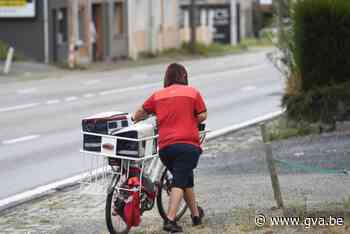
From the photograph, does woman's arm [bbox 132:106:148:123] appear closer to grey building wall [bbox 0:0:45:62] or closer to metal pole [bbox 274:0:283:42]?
metal pole [bbox 274:0:283:42]

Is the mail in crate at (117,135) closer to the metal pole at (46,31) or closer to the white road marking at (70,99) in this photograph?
the white road marking at (70,99)

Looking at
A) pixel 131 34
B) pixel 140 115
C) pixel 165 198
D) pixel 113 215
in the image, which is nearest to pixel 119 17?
pixel 131 34

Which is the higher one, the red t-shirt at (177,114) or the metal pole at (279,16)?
the metal pole at (279,16)

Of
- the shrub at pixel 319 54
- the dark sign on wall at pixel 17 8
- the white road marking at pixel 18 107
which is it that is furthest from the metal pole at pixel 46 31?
the shrub at pixel 319 54

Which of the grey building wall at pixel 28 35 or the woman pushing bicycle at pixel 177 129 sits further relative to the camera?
the grey building wall at pixel 28 35

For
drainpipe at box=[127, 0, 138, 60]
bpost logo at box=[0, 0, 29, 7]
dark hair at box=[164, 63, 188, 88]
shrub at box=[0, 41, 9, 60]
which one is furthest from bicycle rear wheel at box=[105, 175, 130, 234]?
drainpipe at box=[127, 0, 138, 60]

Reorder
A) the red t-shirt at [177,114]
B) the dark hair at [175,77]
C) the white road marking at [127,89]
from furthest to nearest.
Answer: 1. the white road marking at [127,89]
2. the dark hair at [175,77]
3. the red t-shirt at [177,114]

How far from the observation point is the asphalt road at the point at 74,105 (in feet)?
49.0

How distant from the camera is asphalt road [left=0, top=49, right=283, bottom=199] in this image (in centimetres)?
1492

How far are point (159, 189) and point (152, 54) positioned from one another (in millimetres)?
41046

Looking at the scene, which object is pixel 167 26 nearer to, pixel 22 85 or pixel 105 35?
pixel 105 35

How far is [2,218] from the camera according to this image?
11.0 m

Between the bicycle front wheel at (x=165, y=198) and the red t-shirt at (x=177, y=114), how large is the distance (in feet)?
2.13

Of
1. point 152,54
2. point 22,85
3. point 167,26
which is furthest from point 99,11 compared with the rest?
point 22,85
